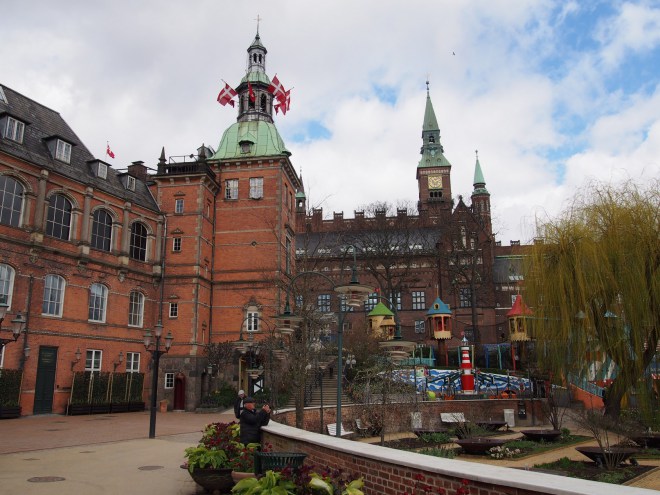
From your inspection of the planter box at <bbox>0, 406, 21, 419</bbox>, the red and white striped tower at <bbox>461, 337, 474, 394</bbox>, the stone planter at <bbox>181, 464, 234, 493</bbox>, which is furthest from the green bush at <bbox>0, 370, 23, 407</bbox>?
the red and white striped tower at <bbox>461, 337, 474, 394</bbox>

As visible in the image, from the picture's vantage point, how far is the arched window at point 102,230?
3153 cm

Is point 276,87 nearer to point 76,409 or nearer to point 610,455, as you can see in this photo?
point 76,409

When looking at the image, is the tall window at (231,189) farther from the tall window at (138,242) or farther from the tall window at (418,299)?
the tall window at (418,299)

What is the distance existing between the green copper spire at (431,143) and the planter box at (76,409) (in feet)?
207

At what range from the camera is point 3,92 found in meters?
29.5

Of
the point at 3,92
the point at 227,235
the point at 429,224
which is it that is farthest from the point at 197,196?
the point at 429,224

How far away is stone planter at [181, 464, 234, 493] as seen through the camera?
9.20 meters

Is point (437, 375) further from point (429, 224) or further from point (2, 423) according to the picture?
point (429, 224)

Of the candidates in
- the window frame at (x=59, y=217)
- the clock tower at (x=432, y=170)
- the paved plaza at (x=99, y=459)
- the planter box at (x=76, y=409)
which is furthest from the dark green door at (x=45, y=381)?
the clock tower at (x=432, y=170)

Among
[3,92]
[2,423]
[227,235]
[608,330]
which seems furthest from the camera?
[227,235]

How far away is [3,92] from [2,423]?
17.5m

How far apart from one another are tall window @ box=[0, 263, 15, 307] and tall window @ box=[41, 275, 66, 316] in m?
1.98

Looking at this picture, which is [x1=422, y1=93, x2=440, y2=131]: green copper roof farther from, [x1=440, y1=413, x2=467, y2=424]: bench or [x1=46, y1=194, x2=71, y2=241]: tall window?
[x1=440, y1=413, x2=467, y2=424]: bench

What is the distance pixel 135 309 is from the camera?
3394 cm
